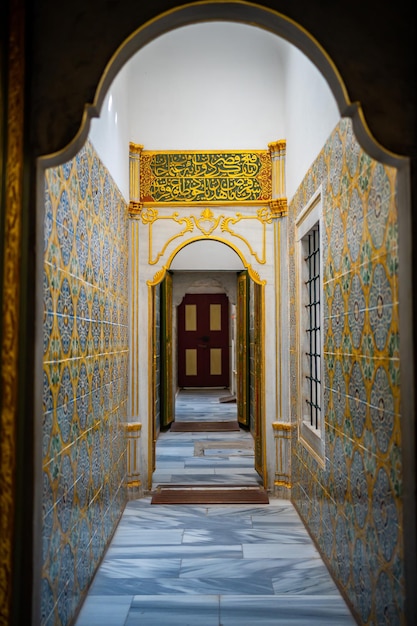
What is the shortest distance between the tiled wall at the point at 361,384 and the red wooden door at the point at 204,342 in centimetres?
1191

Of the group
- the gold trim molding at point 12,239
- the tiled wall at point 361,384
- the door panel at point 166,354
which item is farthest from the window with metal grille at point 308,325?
the door panel at point 166,354

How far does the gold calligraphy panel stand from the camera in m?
5.46

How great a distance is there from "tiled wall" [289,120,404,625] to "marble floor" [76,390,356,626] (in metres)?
0.22

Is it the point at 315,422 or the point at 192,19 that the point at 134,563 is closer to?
the point at 315,422

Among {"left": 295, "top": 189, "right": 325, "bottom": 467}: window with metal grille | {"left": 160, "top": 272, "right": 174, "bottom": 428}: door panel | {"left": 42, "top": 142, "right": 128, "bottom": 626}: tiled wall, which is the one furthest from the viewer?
{"left": 160, "top": 272, "right": 174, "bottom": 428}: door panel

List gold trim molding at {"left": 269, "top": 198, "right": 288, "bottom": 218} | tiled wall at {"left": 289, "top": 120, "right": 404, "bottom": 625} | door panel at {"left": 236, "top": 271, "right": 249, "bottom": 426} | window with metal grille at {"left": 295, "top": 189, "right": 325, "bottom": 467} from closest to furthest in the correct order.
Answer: tiled wall at {"left": 289, "top": 120, "right": 404, "bottom": 625} → window with metal grille at {"left": 295, "top": 189, "right": 325, "bottom": 467} → gold trim molding at {"left": 269, "top": 198, "right": 288, "bottom": 218} → door panel at {"left": 236, "top": 271, "right": 249, "bottom": 426}

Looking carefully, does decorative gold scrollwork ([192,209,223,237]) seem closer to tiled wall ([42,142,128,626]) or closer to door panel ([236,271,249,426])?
tiled wall ([42,142,128,626])

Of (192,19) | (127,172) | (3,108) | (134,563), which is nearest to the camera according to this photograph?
(3,108)

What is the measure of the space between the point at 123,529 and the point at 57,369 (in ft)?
7.50

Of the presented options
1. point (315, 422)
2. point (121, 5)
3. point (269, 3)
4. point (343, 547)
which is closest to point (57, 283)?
point (121, 5)

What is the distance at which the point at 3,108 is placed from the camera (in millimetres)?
1702

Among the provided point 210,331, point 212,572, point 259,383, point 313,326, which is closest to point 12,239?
point 212,572

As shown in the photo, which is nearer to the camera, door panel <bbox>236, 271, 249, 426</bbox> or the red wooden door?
door panel <bbox>236, 271, 249, 426</bbox>

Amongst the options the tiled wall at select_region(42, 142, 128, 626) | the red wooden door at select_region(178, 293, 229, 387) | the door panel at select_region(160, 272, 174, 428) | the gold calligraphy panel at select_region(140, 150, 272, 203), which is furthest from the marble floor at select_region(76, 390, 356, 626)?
the red wooden door at select_region(178, 293, 229, 387)
